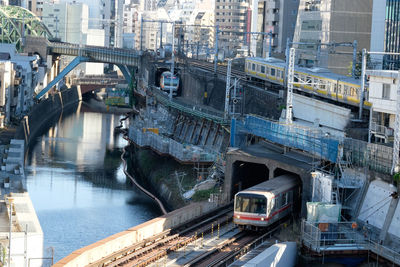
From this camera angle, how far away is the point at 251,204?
27.2 metres

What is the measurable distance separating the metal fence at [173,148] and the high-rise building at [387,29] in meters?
Answer: 16.9

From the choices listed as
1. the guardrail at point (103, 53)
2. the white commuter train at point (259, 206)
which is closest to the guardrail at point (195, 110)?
the white commuter train at point (259, 206)

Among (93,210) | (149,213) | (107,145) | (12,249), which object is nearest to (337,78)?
(149,213)

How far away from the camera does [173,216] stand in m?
29.4

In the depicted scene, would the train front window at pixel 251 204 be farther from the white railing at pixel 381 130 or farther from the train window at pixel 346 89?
the train window at pixel 346 89

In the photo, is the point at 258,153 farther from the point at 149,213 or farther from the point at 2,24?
the point at 2,24

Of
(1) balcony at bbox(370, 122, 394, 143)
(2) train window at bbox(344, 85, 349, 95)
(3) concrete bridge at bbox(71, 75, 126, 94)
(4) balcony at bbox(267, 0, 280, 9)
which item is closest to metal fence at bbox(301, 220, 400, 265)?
(1) balcony at bbox(370, 122, 394, 143)

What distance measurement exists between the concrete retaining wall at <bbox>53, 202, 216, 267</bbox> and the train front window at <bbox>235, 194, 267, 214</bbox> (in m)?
3.03

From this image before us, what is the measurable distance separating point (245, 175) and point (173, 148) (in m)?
10.9

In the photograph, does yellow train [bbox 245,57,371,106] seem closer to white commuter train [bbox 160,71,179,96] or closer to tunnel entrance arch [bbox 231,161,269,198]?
tunnel entrance arch [bbox 231,161,269,198]

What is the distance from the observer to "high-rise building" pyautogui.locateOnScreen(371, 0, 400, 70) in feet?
176

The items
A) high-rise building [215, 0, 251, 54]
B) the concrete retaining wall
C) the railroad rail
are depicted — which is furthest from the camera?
high-rise building [215, 0, 251, 54]

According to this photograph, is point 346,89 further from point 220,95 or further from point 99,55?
point 99,55

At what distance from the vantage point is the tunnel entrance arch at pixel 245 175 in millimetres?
32875
